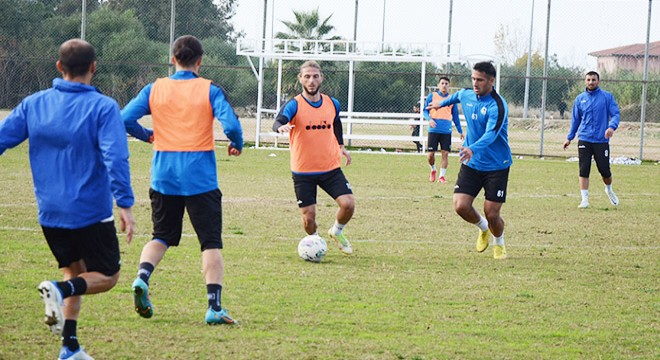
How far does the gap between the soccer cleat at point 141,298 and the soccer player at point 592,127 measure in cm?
1059

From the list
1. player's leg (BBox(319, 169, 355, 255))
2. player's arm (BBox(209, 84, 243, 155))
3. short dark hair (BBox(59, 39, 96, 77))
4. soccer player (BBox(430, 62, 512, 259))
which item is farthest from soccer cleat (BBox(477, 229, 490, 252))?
short dark hair (BBox(59, 39, 96, 77))

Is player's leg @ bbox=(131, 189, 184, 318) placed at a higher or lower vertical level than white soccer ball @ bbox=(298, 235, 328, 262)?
higher

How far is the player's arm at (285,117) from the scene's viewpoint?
9.43 meters

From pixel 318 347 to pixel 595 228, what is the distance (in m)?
8.06

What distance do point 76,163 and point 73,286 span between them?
26.8 inches

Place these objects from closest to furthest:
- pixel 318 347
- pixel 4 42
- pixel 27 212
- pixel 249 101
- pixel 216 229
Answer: pixel 318 347 < pixel 216 229 < pixel 27 212 < pixel 4 42 < pixel 249 101

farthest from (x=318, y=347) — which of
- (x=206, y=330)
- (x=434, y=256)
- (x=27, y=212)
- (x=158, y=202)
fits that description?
(x=27, y=212)

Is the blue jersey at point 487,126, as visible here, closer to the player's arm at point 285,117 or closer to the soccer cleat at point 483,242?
the soccer cleat at point 483,242

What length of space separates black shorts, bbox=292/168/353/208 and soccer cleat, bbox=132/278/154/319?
3461 mm

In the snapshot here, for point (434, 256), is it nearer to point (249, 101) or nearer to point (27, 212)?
point (27, 212)

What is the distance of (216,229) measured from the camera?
6.97 meters

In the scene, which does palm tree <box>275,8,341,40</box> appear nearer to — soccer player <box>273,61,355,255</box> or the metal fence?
the metal fence

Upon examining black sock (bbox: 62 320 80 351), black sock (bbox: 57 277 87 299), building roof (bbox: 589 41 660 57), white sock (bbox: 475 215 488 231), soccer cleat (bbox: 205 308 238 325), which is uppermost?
building roof (bbox: 589 41 660 57)

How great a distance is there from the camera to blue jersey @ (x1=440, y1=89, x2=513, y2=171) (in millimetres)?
10289
